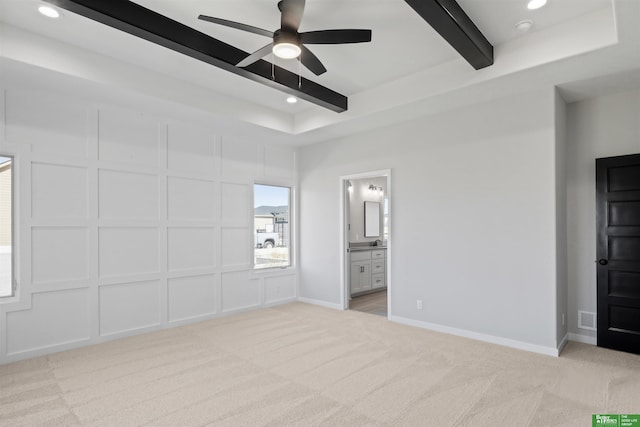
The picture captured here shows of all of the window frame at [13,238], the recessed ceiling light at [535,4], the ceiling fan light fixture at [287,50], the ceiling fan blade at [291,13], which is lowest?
the window frame at [13,238]

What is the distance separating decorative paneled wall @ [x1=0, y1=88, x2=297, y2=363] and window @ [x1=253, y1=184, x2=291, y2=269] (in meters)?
0.20

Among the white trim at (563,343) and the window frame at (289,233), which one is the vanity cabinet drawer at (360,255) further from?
the white trim at (563,343)

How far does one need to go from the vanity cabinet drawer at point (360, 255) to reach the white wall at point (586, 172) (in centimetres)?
330

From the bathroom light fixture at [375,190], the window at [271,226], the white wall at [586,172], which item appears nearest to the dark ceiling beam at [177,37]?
the window at [271,226]

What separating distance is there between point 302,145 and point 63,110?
3364 mm

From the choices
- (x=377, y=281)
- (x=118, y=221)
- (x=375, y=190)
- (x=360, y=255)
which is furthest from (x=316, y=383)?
(x=375, y=190)

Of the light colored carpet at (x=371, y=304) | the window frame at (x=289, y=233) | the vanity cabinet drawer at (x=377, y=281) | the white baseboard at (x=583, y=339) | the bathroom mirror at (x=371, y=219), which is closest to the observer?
the white baseboard at (x=583, y=339)

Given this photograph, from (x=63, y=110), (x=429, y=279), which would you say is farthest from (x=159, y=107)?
(x=429, y=279)

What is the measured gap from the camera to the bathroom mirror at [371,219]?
7.50 m

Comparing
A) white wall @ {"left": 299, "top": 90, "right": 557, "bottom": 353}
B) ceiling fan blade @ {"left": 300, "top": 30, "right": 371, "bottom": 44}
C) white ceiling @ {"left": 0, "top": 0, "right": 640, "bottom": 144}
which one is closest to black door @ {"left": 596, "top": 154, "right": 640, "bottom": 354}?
white wall @ {"left": 299, "top": 90, "right": 557, "bottom": 353}

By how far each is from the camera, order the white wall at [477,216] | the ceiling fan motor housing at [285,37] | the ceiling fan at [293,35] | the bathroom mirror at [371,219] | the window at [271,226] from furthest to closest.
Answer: the bathroom mirror at [371,219], the window at [271,226], the white wall at [477,216], the ceiling fan motor housing at [285,37], the ceiling fan at [293,35]

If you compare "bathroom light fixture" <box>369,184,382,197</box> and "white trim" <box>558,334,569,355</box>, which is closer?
"white trim" <box>558,334,569,355</box>

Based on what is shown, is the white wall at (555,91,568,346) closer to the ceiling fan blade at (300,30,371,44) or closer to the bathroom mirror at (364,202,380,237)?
the ceiling fan blade at (300,30,371,44)

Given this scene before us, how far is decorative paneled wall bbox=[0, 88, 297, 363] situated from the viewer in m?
3.62
